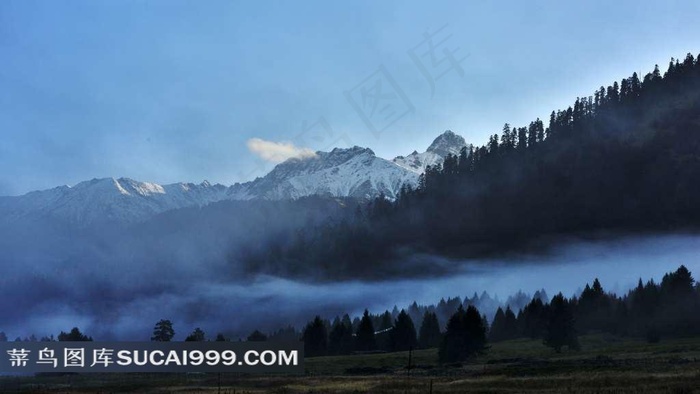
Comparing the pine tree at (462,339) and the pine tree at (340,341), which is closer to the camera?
the pine tree at (462,339)

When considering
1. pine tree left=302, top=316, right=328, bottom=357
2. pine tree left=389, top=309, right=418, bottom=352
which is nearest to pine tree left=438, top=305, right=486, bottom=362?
Answer: pine tree left=389, top=309, right=418, bottom=352

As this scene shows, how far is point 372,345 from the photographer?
17200 cm

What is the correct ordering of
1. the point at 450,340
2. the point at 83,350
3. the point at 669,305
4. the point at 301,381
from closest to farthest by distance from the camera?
the point at 83,350 < the point at 301,381 < the point at 450,340 < the point at 669,305

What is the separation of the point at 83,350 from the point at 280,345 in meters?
21.7

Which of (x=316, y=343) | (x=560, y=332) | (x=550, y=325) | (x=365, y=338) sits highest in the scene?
(x=550, y=325)

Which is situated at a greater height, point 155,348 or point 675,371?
point 155,348

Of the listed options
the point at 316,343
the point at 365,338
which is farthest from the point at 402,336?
the point at 316,343

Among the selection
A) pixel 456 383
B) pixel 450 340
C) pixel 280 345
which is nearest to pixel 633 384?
pixel 456 383

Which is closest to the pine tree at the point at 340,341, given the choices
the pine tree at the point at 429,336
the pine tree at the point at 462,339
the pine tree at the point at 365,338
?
the pine tree at the point at 365,338

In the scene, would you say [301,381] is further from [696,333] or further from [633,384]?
[696,333]

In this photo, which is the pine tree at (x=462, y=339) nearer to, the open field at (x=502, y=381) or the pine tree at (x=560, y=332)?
the open field at (x=502, y=381)

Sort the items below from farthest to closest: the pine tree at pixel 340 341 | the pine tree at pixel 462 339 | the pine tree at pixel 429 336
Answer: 1. the pine tree at pixel 429 336
2. the pine tree at pixel 340 341
3. the pine tree at pixel 462 339

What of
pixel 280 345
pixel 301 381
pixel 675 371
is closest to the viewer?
pixel 280 345

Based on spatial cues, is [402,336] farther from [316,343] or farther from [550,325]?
[550,325]
